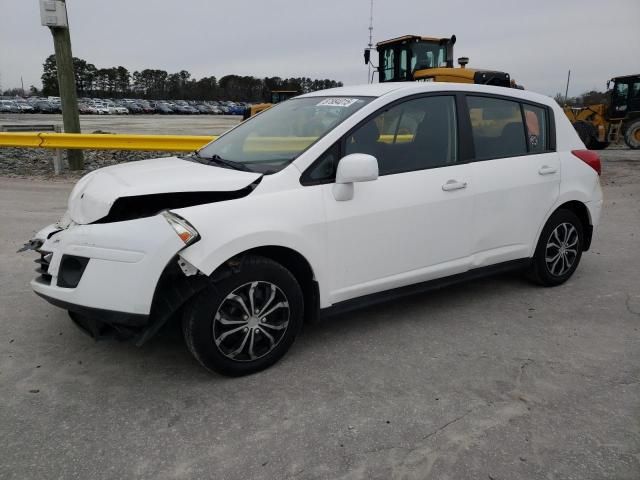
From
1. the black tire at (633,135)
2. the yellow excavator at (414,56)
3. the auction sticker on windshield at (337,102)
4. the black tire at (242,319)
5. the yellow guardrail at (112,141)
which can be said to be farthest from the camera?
the black tire at (633,135)

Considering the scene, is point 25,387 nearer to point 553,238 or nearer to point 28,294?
point 28,294

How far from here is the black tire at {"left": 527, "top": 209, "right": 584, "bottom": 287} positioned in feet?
15.1

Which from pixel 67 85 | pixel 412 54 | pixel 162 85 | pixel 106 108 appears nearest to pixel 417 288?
pixel 67 85

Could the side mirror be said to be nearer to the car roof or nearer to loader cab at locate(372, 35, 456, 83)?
the car roof

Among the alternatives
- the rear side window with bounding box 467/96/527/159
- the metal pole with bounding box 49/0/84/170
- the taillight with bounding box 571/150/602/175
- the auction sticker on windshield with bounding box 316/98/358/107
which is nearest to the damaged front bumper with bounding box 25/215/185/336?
the auction sticker on windshield with bounding box 316/98/358/107

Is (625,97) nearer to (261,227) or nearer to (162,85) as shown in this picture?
(261,227)

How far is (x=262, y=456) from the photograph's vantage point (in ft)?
8.29

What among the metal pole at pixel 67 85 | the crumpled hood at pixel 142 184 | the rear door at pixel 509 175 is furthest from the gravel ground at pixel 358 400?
the metal pole at pixel 67 85

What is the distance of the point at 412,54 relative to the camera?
541 inches

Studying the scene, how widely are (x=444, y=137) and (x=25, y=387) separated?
3.15 metres

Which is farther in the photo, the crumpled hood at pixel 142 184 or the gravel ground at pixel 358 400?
the crumpled hood at pixel 142 184

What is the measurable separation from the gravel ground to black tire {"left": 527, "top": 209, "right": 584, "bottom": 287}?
1.03 ft

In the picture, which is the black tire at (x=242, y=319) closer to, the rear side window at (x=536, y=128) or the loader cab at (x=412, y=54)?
the rear side window at (x=536, y=128)

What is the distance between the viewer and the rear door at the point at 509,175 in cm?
→ 412
